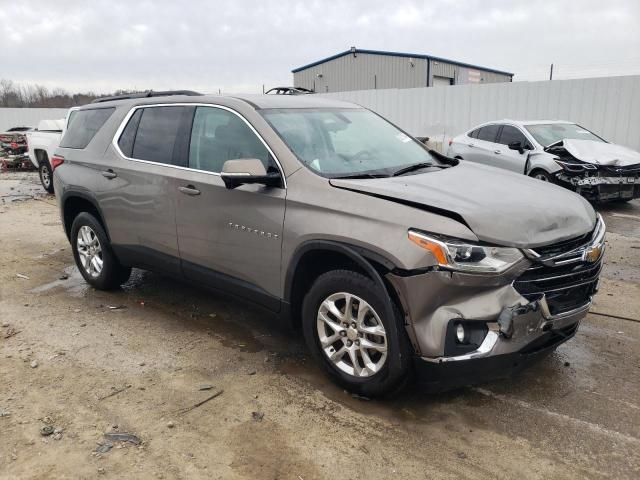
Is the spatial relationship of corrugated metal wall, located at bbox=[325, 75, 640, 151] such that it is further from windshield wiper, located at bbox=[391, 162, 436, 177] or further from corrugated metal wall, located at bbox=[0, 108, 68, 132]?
corrugated metal wall, located at bbox=[0, 108, 68, 132]

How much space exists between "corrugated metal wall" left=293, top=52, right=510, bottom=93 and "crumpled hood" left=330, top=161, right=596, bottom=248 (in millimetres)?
26461

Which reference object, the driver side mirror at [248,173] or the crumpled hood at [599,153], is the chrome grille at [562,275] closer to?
the driver side mirror at [248,173]

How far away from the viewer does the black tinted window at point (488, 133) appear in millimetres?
10961

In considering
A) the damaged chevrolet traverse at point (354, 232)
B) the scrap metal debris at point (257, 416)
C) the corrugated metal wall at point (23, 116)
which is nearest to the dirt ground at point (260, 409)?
the scrap metal debris at point (257, 416)

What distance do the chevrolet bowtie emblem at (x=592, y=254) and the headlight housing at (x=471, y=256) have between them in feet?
1.85

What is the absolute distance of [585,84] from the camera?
13.1m

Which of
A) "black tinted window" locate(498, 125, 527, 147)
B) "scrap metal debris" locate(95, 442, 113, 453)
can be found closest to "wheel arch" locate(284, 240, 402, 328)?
"scrap metal debris" locate(95, 442, 113, 453)

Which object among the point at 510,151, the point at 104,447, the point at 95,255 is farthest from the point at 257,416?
the point at 510,151

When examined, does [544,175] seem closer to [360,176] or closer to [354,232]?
[360,176]

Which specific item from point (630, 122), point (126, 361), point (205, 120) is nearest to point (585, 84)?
point (630, 122)

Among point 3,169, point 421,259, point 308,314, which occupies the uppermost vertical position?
point 421,259

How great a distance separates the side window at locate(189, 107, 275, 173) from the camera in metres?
3.85

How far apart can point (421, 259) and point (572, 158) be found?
24.9ft

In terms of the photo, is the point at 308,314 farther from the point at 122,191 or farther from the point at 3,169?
the point at 3,169
